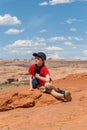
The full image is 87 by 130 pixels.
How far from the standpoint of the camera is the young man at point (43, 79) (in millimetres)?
10398

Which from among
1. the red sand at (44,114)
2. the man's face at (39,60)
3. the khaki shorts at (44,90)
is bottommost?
the red sand at (44,114)

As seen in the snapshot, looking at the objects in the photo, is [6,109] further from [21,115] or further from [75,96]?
[75,96]

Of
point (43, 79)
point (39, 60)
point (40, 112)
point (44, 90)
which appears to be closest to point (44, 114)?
point (40, 112)

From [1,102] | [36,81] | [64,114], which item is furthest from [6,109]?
[64,114]

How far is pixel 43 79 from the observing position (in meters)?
10.4

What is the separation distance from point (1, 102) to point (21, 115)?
162 cm

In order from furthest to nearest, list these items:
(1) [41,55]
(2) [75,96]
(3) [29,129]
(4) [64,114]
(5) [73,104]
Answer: (2) [75,96] < (1) [41,55] < (5) [73,104] < (4) [64,114] < (3) [29,129]

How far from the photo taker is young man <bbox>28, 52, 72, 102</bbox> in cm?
1040

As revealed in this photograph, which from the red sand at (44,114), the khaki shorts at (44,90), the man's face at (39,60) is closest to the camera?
the red sand at (44,114)

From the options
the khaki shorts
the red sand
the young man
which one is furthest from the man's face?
the red sand

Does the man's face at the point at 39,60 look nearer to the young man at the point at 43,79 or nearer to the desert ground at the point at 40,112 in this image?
the young man at the point at 43,79

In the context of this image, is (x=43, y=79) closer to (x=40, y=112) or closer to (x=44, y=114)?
(x=40, y=112)

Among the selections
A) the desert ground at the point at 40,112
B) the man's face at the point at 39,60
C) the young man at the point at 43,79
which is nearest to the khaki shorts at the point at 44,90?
the young man at the point at 43,79

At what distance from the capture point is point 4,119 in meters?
8.50
